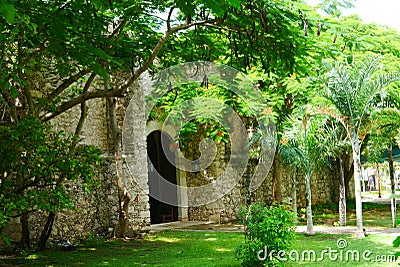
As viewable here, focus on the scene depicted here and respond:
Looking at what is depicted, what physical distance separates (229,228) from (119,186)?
3513 mm

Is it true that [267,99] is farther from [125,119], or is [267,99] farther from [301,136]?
[125,119]

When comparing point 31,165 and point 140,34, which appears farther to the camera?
point 140,34

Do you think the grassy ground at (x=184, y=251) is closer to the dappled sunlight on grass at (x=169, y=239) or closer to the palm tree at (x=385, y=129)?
the dappled sunlight on grass at (x=169, y=239)

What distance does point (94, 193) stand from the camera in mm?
11117

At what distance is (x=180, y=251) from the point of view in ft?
30.7

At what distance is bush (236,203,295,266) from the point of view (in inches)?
255

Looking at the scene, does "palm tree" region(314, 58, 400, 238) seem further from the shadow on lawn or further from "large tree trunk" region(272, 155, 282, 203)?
"large tree trunk" region(272, 155, 282, 203)

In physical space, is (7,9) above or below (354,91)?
below

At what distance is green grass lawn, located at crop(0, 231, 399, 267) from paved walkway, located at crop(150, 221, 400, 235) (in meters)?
0.82

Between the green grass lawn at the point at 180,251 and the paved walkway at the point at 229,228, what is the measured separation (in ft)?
2.70

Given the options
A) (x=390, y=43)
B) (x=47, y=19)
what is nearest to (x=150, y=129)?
(x=390, y=43)

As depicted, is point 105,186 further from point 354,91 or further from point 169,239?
point 354,91

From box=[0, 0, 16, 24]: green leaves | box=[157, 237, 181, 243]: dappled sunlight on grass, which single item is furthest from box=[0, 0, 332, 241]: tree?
box=[157, 237, 181, 243]: dappled sunlight on grass

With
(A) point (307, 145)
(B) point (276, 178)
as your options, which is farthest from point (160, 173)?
(A) point (307, 145)
